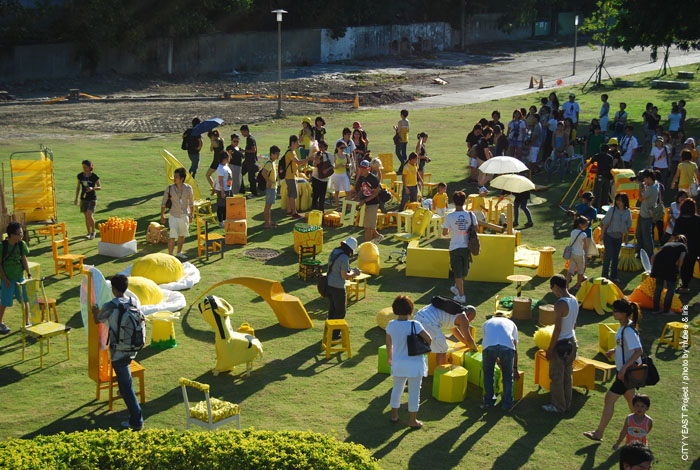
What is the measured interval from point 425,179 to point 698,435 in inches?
546

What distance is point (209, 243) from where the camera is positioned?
16.2m

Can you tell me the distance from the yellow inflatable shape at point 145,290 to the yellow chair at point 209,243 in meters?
2.72

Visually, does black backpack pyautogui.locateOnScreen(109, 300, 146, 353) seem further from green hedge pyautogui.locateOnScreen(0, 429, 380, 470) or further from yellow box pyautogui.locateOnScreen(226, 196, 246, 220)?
yellow box pyautogui.locateOnScreen(226, 196, 246, 220)

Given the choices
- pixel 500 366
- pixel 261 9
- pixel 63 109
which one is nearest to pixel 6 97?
pixel 63 109

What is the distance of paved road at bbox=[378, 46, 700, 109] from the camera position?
4312 cm

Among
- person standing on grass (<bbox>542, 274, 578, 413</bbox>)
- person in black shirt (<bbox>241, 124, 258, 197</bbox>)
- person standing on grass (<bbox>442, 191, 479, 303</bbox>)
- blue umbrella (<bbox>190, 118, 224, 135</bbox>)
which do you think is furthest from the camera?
person in black shirt (<bbox>241, 124, 258, 197</bbox>)

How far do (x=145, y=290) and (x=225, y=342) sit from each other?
2.98 metres

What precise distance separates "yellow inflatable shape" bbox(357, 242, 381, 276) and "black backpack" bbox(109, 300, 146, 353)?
6.47 metres

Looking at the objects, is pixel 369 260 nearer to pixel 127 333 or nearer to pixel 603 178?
pixel 127 333

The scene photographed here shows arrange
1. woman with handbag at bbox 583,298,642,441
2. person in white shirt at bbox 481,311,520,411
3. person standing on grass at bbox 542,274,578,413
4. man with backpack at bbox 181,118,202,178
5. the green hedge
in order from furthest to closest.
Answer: man with backpack at bbox 181,118,202,178 < person in white shirt at bbox 481,311,520,411 < person standing on grass at bbox 542,274,578,413 < woman with handbag at bbox 583,298,642,441 < the green hedge

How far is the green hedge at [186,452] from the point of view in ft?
25.1

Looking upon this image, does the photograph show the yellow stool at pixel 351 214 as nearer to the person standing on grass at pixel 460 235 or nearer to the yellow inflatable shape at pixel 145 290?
the person standing on grass at pixel 460 235

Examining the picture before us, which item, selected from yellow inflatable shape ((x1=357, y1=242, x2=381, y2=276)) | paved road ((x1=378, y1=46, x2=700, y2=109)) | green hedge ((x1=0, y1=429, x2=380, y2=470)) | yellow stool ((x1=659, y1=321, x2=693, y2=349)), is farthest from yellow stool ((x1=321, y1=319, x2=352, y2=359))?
paved road ((x1=378, y1=46, x2=700, y2=109))

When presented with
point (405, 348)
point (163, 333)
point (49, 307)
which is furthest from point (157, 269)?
point (405, 348)
